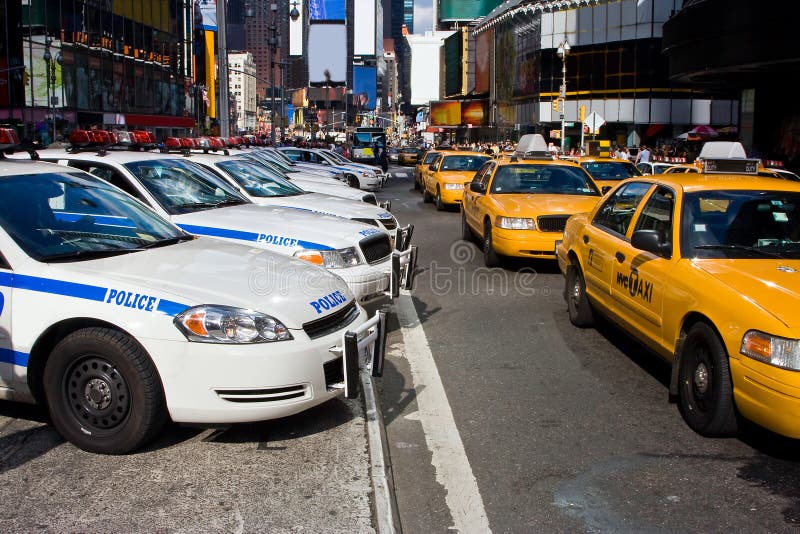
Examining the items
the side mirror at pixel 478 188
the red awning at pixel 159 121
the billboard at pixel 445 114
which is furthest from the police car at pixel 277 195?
the billboard at pixel 445 114

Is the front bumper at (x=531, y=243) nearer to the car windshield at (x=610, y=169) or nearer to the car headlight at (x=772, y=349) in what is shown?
the car headlight at (x=772, y=349)

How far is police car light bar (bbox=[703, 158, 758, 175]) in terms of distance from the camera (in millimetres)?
7402

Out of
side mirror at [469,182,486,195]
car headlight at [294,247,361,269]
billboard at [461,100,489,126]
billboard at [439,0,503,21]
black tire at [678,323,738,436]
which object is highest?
billboard at [439,0,503,21]

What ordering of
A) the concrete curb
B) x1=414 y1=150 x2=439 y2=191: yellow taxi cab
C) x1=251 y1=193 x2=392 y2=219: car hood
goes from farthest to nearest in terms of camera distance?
x1=414 y1=150 x2=439 y2=191: yellow taxi cab
x1=251 y1=193 x2=392 y2=219: car hood
the concrete curb

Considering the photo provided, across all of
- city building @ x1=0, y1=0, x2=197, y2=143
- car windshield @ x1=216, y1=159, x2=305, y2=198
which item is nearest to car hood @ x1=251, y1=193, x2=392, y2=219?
car windshield @ x1=216, y1=159, x2=305, y2=198

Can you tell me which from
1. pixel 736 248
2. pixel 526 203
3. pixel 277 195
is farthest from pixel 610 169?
pixel 736 248

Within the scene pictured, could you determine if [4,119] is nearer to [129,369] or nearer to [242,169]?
[242,169]

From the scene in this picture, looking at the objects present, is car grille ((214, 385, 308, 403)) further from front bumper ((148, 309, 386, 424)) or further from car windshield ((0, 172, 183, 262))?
car windshield ((0, 172, 183, 262))

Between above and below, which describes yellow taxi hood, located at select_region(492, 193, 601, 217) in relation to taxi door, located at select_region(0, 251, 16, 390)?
above

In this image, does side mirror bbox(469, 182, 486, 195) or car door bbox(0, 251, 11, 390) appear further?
side mirror bbox(469, 182, 486, 195)

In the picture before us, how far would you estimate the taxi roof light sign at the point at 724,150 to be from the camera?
10.2 m

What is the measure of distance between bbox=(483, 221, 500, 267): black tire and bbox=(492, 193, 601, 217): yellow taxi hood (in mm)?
416

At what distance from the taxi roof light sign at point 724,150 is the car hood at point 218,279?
21.2 ft

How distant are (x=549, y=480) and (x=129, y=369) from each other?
236 centimetres
